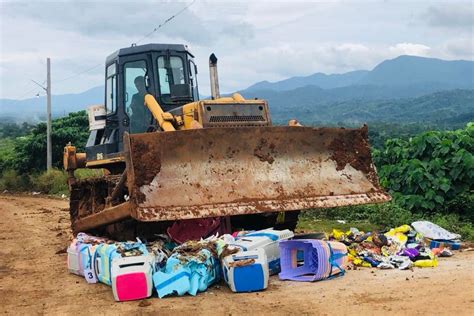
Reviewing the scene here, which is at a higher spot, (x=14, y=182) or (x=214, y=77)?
(x=214, y=77)

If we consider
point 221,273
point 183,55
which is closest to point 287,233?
point 221,273

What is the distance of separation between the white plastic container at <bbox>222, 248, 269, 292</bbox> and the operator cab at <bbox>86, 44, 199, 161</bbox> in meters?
3.12

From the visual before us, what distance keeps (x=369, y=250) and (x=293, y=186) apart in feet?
4.49

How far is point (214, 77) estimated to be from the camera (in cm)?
878

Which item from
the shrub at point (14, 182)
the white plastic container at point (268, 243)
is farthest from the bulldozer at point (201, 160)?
the shrub at point (14, 182)

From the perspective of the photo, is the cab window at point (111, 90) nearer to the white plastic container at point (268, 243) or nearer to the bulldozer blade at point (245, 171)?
the bulldozer blade at point (245, 171)

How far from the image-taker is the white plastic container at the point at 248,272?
20.5ft

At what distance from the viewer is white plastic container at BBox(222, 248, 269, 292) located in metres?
6.26

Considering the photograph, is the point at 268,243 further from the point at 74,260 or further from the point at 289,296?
the point at 74,260

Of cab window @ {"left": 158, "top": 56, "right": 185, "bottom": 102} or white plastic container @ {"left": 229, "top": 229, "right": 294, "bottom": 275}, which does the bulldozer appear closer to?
cab window @ {"left": 158, "top": 56, "right": 185, "bottom": 102}

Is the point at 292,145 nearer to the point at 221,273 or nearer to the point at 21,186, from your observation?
the point at 221,273

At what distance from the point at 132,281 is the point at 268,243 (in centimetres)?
153

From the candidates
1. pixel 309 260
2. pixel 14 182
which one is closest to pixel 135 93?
pixel 309 260

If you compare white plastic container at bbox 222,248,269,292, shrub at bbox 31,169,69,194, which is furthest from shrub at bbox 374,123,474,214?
shrub at bbox 31,169,69,194
